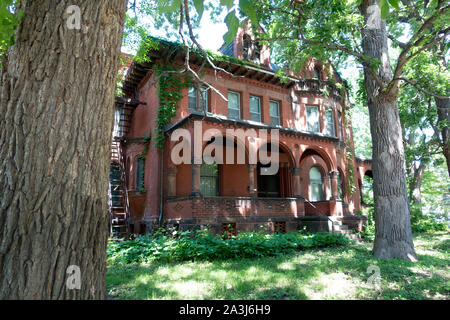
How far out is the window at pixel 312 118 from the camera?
54.0ft

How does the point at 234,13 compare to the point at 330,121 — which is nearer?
the point at 234,13

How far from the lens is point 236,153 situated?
1432 centimetres

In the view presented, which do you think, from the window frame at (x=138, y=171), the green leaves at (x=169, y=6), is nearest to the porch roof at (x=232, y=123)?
the window frame at (x=138, y=171)

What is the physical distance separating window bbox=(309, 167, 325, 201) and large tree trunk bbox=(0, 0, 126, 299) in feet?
50.8

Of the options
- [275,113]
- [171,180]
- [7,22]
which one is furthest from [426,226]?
[7,22]

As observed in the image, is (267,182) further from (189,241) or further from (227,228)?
(189,241)

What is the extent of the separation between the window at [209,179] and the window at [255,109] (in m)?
3.13

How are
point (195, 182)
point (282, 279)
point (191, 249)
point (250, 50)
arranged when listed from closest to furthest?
point (282, 279) → point (191, 249) → point (195, 182) → point (250, 50)

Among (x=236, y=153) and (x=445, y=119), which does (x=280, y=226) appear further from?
(x=445, y=119)

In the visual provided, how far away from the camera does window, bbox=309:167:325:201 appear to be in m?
16.8

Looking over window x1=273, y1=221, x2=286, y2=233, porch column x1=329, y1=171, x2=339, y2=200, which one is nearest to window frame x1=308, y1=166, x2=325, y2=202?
porch column x1=329, y1=171, x2=339, y2=200

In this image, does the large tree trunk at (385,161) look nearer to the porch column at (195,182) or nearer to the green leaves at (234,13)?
the porch column at (195,182)

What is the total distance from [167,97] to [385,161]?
880cm

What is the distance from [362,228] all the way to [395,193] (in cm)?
799
